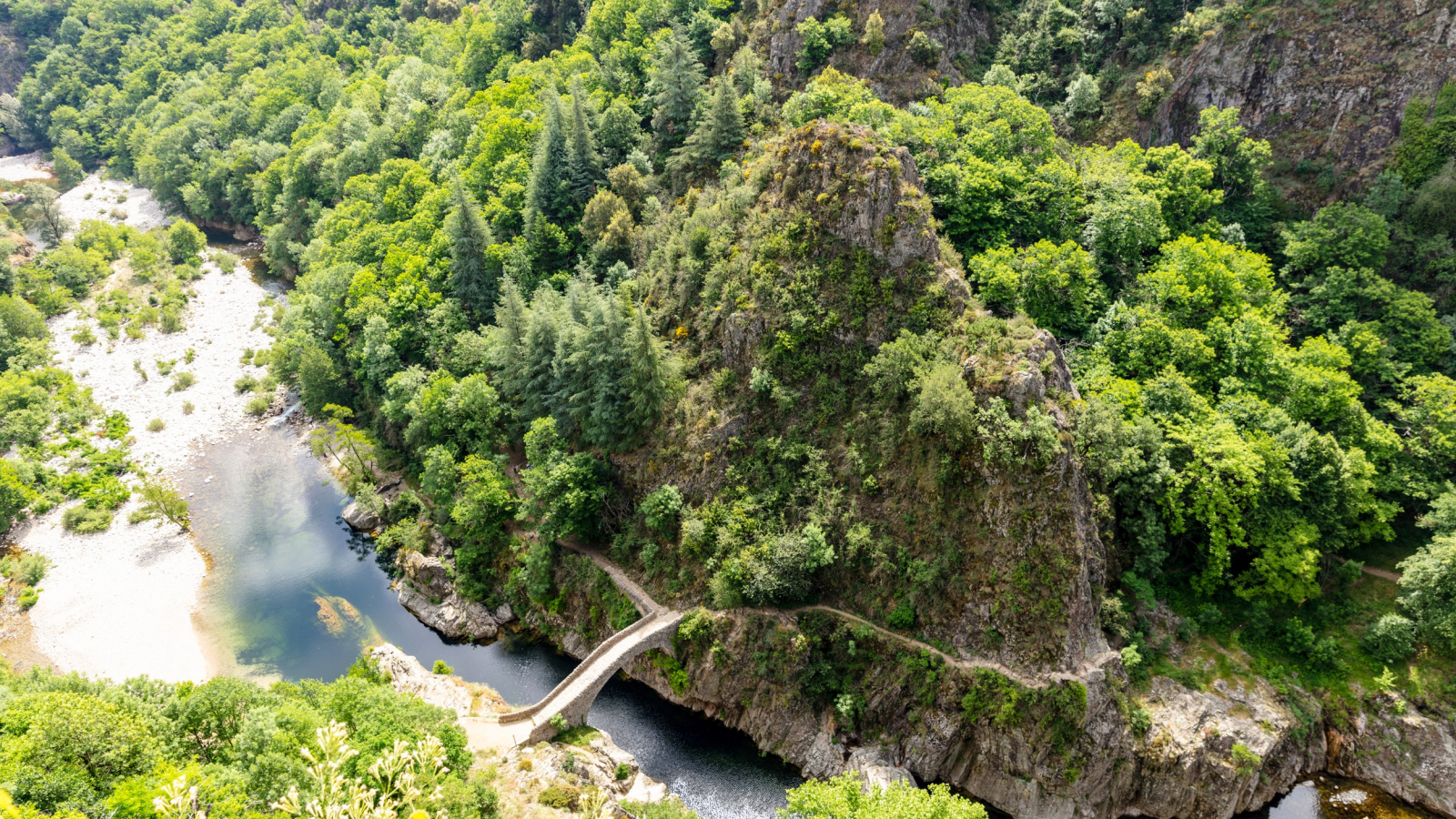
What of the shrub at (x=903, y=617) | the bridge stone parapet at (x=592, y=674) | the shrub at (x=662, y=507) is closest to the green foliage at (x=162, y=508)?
the bridge stone parapet at (x=592, y=674)

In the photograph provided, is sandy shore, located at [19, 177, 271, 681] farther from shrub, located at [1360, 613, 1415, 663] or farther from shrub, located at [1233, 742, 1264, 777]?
shrub, located at [1360, 613, 1415, 663]

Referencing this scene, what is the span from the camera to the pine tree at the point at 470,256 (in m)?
66.8

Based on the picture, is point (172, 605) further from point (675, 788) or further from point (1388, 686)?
point (1388, 686)

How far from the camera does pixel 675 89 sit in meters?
66.8

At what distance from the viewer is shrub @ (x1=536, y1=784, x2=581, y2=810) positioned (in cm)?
3966

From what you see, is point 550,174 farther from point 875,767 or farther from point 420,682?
point 875,767

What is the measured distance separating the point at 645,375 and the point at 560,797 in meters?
26.8

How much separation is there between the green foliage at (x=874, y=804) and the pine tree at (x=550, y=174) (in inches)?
2069

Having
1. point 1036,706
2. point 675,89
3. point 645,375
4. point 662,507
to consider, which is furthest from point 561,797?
point 675,89

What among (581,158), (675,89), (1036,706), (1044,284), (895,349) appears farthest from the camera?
(581,158)

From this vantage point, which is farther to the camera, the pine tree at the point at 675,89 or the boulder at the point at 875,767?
the pine tree at the point at 675,89

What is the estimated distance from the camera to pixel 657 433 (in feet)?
178

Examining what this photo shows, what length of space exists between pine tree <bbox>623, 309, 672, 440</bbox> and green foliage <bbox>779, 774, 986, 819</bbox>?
26.8 meters

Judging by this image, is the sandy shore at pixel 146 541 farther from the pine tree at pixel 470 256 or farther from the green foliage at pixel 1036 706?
the green foliage at pixel 1036 706
